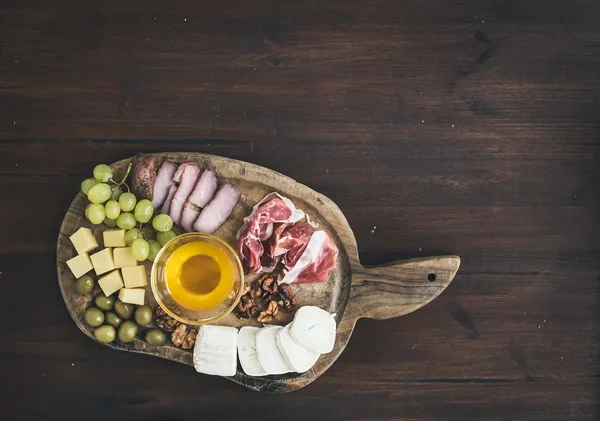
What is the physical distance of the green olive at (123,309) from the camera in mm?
1469

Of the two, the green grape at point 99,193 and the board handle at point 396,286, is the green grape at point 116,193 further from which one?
the board handle at point 396,286

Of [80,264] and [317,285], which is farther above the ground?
[80,264]

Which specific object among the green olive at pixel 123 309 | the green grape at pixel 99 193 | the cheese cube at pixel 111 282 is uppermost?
the green grape at pixel 99 193

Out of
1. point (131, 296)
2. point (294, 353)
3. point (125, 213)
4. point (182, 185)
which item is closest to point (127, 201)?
point (125, 213)

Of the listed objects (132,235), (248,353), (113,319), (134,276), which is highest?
(132,235)

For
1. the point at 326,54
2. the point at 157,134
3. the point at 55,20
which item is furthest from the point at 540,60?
the point at 55,20

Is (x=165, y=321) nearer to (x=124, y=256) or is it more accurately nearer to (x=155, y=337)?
(x=155, y=337)

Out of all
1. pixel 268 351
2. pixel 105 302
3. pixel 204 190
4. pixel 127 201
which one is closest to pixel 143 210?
pixel 127 201

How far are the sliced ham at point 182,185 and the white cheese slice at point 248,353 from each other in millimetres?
341

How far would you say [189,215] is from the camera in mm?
1456

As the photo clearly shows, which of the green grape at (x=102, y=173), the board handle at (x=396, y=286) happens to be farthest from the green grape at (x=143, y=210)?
the board handle at (x=396, y=286)

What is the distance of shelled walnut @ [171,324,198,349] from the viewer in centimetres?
148

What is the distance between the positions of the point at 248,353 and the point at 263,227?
1.04ft

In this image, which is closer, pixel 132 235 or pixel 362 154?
pixel 132 235
